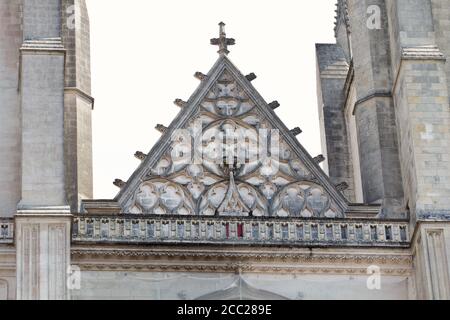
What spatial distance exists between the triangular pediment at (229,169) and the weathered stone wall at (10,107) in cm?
155

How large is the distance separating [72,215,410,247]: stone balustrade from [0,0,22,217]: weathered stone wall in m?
1.32

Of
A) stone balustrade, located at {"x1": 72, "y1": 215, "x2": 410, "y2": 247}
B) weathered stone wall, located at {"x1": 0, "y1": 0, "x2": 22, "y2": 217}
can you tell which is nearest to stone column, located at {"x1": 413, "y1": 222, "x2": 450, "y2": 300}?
stone balustrade, located at {"x1": 72, "y1": 215, "x2": 410, "y2": 247}

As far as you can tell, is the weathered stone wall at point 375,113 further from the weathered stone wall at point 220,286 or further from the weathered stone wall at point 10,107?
the weathered stone wall at point 10,107

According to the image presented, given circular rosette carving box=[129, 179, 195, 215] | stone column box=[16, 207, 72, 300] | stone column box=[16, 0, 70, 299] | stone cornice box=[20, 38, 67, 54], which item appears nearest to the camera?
stone column box=[16, 207, 72, 300]

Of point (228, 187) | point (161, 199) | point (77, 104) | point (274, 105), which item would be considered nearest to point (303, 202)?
point (228, 187)

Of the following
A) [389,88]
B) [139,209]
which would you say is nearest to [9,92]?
[139,209]

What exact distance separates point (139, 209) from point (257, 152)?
6.72ft

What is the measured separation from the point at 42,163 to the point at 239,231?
289 cm

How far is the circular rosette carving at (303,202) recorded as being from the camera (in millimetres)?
29547

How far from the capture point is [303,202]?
2967cm

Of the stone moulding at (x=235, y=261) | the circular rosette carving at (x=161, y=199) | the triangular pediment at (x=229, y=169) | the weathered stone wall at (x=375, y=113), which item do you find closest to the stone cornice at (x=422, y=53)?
the weathered stone wall at (x=375, y=113)

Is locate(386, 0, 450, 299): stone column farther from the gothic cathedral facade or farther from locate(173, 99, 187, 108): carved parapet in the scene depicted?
locate(173, 99, 187, 108): carved parapet

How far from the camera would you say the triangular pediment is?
96.3 feet
